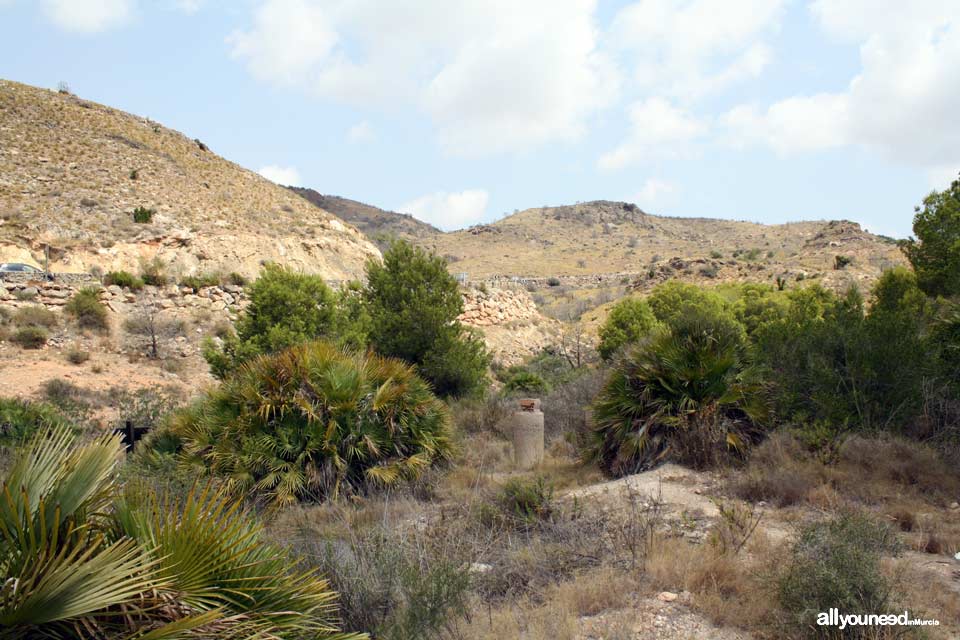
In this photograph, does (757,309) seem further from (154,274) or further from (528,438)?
(154,274)

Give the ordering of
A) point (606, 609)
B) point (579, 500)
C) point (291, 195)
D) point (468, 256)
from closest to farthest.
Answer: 1. point (606, 609)
2. point (579, 500)
3. point (291, 195)
4. point (468, 256)

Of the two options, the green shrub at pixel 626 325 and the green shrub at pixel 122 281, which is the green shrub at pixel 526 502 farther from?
the green shrub at pixel 122 281

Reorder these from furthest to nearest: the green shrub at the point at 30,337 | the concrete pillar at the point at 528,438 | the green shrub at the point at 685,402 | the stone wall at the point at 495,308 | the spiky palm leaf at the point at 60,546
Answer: the stone wall at the point at 495,308 < the green shrub at the point at 30,337 < the concrete pillar at the point at 528,438 < the green shrub at the point at 685,402 < the spiky palm leaf at the point at 60,546

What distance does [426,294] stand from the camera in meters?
19.2

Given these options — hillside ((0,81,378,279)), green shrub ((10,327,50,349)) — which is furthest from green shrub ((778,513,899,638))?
hillside ((0,81,378,279))

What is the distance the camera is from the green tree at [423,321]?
60.5 ft

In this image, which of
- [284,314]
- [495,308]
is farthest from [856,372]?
[495,308]

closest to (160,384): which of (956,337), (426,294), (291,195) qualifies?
(426,294)

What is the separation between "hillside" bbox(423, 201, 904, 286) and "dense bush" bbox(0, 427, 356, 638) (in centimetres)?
3915

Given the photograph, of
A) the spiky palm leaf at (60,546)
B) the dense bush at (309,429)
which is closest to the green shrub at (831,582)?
the spiky palm leaf at (60,546)

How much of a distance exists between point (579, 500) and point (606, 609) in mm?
2869

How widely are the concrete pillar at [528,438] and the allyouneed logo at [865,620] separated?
6.96 metres

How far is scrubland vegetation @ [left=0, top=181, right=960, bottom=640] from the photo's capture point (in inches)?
129

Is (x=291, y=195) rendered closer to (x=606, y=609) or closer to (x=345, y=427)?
(x=345, y=427)
